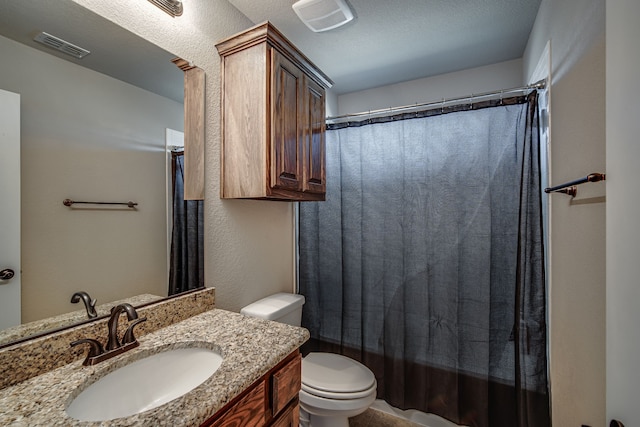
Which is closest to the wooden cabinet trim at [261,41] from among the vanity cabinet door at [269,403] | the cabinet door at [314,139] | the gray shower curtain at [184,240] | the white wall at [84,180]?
the cabinet door at [314,139]

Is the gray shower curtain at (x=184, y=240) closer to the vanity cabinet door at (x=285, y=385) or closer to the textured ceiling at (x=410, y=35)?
the vanity cabinet door at (x=285, y=385)

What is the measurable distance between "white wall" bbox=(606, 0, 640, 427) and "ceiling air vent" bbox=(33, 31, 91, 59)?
142cm

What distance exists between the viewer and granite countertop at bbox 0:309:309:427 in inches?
24.3

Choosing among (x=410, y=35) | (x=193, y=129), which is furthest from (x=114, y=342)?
(x=410, y=35)

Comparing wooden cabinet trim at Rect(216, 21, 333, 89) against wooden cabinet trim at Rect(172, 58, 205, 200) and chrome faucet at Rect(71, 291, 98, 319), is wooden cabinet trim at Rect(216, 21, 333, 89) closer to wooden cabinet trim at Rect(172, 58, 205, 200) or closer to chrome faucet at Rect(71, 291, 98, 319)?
wooden cabinet trim at Rect(172, 58, 205, 200)

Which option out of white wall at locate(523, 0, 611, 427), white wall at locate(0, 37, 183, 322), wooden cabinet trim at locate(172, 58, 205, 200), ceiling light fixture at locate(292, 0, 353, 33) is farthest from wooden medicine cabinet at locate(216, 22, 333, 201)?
white wall at locate(523, 0, 611, 427)

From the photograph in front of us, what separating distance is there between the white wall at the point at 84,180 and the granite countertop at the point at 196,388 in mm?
204

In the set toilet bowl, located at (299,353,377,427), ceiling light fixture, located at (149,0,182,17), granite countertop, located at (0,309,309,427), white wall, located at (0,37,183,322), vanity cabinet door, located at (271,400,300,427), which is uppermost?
ceiling light fixture, located at (149,0,182,17)

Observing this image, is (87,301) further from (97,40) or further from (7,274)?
(97,40)

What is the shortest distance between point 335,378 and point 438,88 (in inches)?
89.3

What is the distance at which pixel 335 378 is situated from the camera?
1537 mm

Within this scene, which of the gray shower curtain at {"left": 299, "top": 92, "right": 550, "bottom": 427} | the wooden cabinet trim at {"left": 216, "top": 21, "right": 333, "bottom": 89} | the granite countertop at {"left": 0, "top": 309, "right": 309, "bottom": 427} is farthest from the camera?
the gray shower curtain at {"left": 299, "top": 92, "right": 550, "bottom": 427}

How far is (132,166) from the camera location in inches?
41.3

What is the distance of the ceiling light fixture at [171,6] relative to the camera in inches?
44.5
